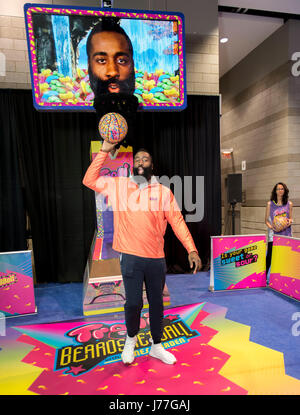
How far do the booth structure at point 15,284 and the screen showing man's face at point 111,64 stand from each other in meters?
2.33

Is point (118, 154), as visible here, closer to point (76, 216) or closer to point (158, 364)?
point (76, 216)

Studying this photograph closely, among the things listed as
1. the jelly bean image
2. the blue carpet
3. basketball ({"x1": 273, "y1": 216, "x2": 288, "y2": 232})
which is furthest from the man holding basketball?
basketball ({"x1": 273, "y1": 216, "x2": 288, "y2": 232})

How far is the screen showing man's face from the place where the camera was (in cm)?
326

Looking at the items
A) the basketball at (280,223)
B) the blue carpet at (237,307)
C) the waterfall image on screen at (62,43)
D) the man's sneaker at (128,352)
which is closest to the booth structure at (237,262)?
the blue carpet at (237,307)

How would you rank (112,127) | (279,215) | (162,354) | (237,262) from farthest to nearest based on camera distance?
(279,215) → (237,262) → (112,127) → (162,354)

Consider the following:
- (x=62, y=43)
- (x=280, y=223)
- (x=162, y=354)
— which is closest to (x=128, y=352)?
(x=162, y=354)

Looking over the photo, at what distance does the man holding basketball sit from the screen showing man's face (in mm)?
1656

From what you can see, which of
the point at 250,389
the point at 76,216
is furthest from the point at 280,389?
the point at 76,216

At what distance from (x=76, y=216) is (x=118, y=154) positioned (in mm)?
1365

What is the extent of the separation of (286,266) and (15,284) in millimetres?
3531

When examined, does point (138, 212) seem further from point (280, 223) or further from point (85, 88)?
point (280, 223)

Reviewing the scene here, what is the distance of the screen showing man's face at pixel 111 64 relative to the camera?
128 inches

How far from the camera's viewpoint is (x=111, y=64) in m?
3.30

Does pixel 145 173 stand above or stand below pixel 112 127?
below
